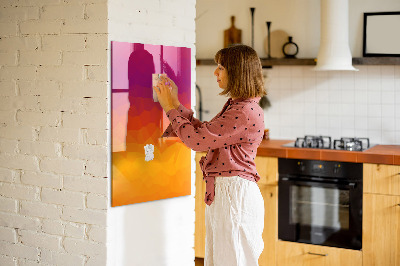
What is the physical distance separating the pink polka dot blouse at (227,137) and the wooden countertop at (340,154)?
1297 millimetres

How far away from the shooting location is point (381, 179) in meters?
3.68

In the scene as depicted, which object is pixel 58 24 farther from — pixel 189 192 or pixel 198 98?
pixel 198 98

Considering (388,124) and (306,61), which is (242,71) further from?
(388,124)

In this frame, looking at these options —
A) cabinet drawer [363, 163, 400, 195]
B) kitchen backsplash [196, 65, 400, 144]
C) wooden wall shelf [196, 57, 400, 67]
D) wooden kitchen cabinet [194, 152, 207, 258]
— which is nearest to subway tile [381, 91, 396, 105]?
kitchen backsplash [196, 65, 400, 144]

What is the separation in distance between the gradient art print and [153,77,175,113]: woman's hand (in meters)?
0.05

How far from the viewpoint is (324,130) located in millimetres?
4488

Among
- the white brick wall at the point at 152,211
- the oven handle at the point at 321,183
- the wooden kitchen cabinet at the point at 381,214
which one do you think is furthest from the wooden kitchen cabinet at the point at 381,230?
the white brick wall at the point at 152,211

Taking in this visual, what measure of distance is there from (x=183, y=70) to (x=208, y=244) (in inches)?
34.9

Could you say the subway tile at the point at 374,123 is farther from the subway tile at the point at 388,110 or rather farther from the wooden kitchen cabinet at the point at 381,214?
the wooden kitchen cabinet at the point at 381,214

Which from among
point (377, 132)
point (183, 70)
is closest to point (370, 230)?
point (377, 132)

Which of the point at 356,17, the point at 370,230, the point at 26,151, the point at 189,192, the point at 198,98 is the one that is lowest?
the point at 370,230

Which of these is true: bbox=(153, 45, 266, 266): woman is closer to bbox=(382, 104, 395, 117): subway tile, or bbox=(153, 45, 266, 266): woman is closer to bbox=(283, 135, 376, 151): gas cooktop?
bbox=(283, 135, 376, 151): gas cooktop

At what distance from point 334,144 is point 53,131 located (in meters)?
2.11

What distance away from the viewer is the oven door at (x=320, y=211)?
3.80 m
